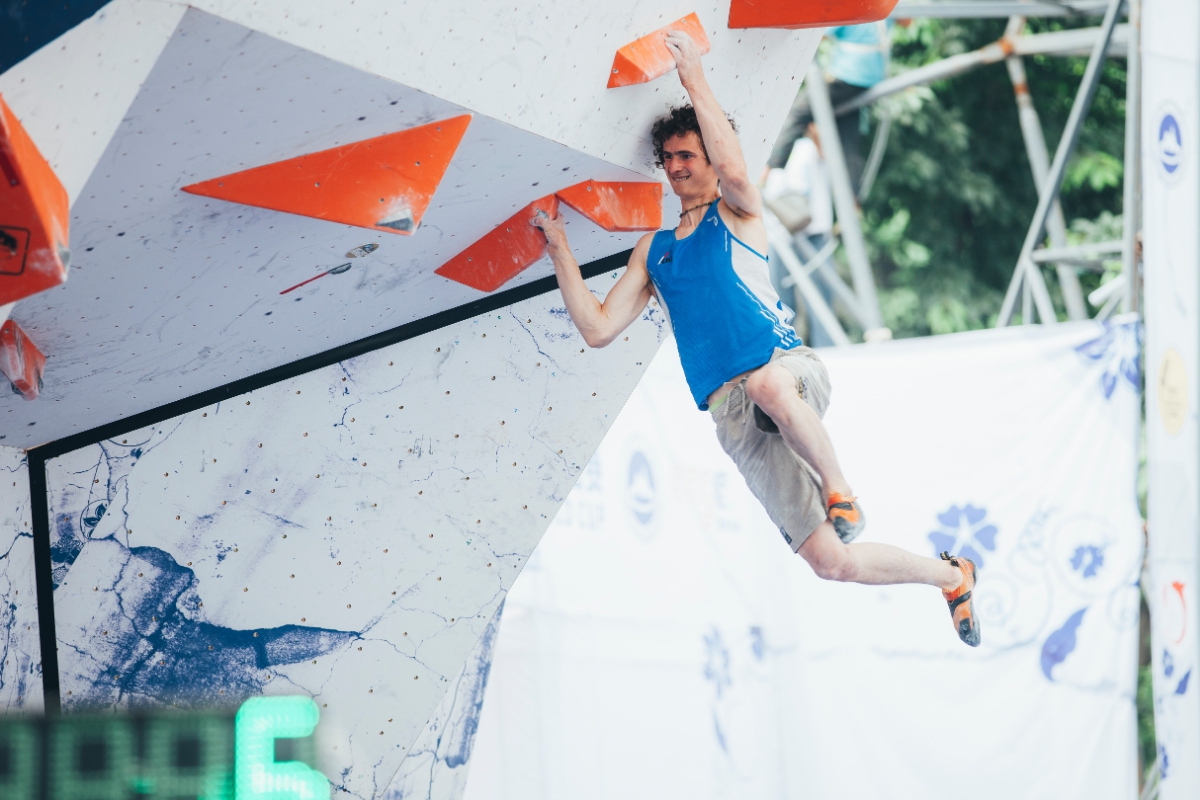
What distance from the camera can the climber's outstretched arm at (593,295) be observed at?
2.75 meters

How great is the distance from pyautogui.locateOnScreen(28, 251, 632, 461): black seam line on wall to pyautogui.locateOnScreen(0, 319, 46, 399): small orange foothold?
0.49 metres

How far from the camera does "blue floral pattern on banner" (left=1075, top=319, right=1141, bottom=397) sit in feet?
17.5

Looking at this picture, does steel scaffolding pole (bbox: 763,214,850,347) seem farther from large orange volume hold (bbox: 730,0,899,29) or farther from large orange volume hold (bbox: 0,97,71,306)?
large orange volume hold (bbox: 0,97,71,306)

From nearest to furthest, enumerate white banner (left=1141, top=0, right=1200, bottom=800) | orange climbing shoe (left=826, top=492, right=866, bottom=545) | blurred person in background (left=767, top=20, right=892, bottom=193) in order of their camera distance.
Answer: orange climbing shoe (left=826, top=492, right=866, bottom=545) → white banner (left=1141, top=0, right=1200, bottom=800) → blurred person in background (left=767, top=20, right=892, bottom=193)

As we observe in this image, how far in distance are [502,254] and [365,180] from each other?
2.54ft

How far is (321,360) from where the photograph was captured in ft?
9.80

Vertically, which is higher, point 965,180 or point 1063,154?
point 965,180

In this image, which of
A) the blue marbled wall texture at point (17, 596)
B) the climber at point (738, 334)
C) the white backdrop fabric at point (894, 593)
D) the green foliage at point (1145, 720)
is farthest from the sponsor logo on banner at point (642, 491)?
the green foliage at point (1145, 720)

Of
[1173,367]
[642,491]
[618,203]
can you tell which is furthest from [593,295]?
[1173,367]

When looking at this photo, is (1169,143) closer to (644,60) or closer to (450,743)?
(644,60)

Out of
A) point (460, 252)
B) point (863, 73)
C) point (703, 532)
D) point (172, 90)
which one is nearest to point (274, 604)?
point (460, 252)

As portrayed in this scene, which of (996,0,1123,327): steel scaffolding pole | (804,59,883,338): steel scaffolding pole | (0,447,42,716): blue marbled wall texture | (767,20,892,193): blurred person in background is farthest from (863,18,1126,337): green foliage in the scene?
(0,447,42,716): blue marbled wall texture

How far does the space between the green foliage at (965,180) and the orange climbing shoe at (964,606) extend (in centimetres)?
787

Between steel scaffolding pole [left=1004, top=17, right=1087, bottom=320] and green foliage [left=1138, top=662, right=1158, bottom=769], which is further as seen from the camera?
green foliage [left=1138, top=662, right=1158, bottom=769]
